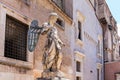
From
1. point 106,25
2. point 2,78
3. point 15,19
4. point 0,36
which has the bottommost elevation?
point 2,78

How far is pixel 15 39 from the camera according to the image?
34.4ft

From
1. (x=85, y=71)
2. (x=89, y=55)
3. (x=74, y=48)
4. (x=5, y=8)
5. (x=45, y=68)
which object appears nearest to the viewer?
(x=45, y=68)

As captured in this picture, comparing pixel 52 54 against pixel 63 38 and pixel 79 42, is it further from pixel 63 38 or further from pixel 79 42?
pixel 79 42

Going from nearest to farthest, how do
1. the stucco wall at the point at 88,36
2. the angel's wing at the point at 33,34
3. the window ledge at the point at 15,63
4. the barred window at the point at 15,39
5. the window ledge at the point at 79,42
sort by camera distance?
the window ledge at the point at 15,63 → the angel's wing at the point at 33,34 → the barred window at the point at 15,39 → the window ledge at the point at 79,42 → the stucco wall at the point at 88,36

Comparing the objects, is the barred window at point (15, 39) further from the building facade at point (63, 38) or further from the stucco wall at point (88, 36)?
the stucco wall at point (88, 36)

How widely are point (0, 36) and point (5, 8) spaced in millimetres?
958

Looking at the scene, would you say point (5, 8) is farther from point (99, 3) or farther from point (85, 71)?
point (99, 3)

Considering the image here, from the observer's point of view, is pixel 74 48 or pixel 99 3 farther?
pixel 99 3

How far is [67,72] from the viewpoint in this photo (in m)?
15.0

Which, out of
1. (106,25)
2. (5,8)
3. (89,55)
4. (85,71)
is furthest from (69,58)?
(106,25)

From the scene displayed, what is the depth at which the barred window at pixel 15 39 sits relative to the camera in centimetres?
1003

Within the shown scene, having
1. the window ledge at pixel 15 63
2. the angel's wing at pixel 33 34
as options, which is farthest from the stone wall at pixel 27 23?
the angel's wing at pixel 33 34

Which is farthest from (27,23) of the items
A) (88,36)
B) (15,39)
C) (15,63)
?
(88,36)

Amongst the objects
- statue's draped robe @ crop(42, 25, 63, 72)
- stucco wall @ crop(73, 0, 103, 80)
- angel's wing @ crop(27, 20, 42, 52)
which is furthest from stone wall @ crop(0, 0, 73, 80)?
stucco wall @ crop(73, 0, 103, 80)
